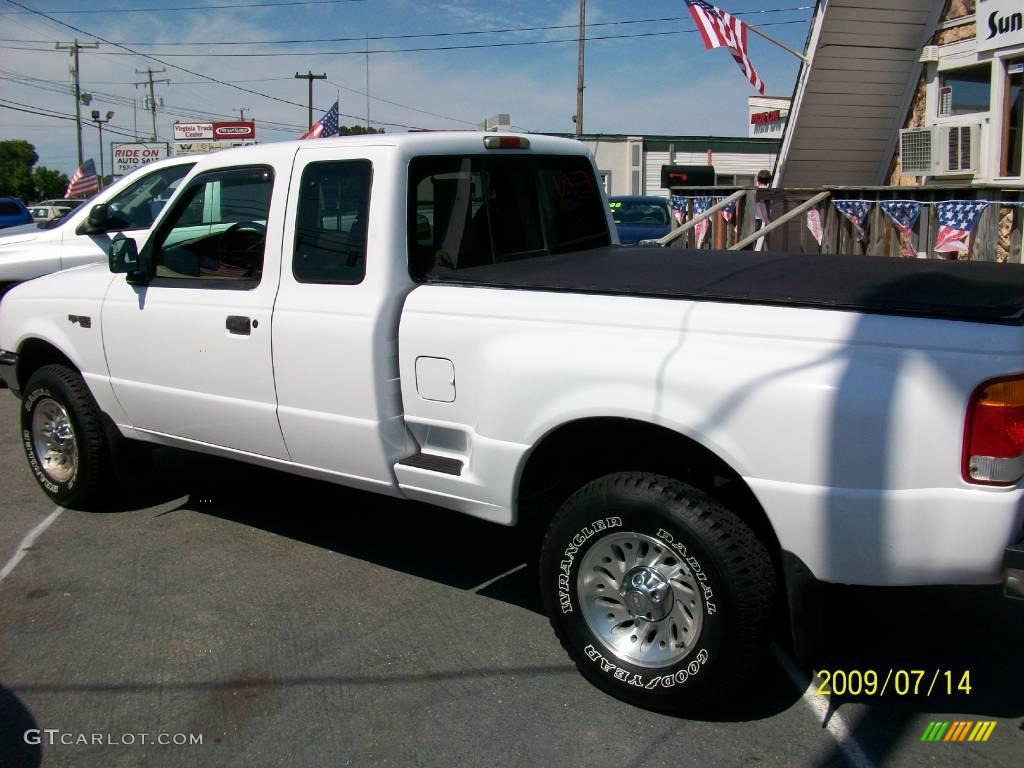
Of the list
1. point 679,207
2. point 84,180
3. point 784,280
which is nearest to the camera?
point 784,280

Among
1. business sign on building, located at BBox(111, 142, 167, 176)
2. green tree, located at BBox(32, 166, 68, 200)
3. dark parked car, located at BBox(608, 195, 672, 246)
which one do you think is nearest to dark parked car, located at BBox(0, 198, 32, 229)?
business sign on building, located at BBox(111, 142, 167, 176)

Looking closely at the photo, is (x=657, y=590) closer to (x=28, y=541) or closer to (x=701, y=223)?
(x=28, y=541)

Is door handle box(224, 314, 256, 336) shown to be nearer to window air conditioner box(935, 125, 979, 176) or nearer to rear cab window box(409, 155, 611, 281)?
rear cab window box(409, 155, 611, 281)

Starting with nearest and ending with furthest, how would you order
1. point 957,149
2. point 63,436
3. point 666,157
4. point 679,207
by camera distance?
point 63,436 < point 957,149 < point 679,207 < point 666,157

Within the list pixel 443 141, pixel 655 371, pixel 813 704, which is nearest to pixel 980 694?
pixel 813 704

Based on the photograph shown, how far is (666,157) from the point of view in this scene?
46.5m

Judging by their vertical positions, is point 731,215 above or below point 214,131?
below

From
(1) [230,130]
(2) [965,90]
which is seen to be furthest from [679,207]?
(1) [230,130]

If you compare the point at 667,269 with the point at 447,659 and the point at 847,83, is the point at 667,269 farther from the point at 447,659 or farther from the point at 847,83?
the point at 847,83

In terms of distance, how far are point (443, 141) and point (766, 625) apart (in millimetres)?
2502

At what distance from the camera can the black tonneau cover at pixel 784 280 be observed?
2992 millimetres

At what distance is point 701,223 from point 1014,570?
10165 millimetres

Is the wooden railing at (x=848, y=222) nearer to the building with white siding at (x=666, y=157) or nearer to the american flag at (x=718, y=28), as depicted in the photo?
the american flag at (x=718, y=28)

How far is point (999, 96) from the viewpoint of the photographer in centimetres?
1103
